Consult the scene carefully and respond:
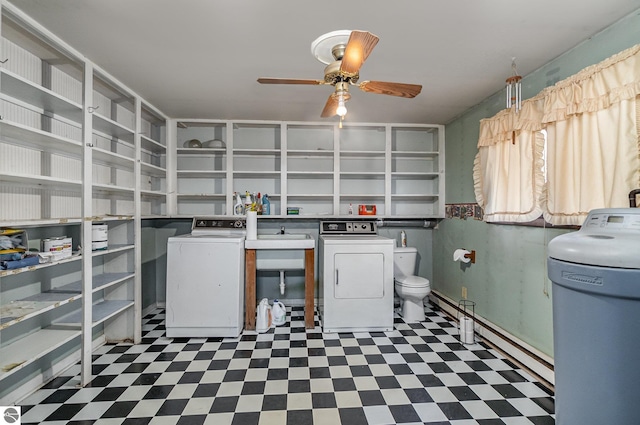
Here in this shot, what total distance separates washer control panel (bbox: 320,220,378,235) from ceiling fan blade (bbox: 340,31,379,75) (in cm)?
243

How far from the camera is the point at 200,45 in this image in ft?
6.84

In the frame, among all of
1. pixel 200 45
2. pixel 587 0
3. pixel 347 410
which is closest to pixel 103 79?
pixel 200 45

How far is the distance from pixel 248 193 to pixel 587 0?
3241 millimetres

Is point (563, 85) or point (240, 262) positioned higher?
point (563, 85)

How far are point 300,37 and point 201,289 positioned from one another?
2382 millimetres

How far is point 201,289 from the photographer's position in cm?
299

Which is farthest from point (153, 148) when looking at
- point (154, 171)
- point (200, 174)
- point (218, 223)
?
point (218, 223)

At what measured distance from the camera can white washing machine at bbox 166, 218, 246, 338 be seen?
9.80 feet

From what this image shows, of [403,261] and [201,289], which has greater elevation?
[403,261]

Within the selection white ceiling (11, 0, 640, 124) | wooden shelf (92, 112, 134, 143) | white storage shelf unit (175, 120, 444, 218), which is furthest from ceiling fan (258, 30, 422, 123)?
white storage shelf unit (175, 120, 444, 218)

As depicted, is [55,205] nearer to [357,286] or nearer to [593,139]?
[357,286]

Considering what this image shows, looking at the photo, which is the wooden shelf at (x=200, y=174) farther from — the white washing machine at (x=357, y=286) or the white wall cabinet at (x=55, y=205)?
the white washing machine at (x=357, y=286)

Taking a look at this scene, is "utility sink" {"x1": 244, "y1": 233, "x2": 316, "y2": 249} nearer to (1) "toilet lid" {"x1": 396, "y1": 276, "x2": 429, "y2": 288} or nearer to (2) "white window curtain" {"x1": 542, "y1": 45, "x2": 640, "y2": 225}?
(1) "toilet lid" {"x1": 396, "y1": 276, "x2": 429, "y2": 288}

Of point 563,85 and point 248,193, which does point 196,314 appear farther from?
point 563,85
